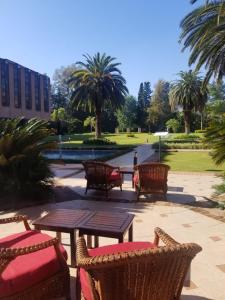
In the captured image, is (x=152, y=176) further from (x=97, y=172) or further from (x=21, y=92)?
(x=21, y=92)

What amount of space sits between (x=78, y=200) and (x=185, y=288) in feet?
15.9

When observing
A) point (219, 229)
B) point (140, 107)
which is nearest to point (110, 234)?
point (219, 229)

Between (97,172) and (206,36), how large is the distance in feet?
33.2

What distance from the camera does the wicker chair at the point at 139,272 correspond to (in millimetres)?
2082

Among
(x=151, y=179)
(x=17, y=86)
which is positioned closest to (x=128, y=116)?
(x=17, y=86)

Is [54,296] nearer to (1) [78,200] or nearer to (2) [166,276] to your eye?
(2) [166,276]

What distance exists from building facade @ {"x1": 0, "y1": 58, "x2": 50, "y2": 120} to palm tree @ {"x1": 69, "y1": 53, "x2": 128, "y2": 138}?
58.8 ft

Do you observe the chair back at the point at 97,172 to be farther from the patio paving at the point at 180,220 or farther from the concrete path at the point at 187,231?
the concrete path at the point at 187,231

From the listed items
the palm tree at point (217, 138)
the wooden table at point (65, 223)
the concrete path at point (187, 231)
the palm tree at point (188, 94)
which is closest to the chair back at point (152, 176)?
the concrete path at point (187, 231)

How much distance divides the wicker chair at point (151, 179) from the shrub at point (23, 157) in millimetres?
2221

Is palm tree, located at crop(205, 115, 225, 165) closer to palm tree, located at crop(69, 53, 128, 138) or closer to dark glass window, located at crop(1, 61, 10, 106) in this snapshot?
palm tree, located at crop(69, 53, 128, 138)

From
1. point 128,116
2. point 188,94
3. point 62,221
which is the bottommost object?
point 62,221

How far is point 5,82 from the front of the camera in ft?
164

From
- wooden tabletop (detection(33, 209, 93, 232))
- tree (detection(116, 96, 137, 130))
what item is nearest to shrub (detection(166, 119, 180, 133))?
tree (detection(116, 96, 137, 130))
